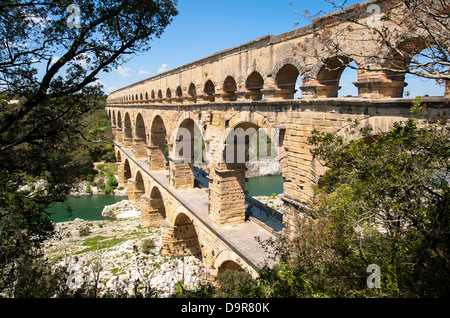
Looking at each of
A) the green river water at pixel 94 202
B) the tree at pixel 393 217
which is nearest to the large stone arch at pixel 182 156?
the tree at pixel 393 217

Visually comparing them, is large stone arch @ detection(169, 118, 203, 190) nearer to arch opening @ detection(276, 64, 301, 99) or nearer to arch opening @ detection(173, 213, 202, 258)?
arch opening @ detection(173, 213, 202, 258)

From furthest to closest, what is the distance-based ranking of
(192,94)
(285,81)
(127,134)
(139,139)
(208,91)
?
1. (127,134)
2. (139,139)
3. (192,94)
4. (208,91)
5. (285,81)

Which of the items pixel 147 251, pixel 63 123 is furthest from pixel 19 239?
pixel 147 251

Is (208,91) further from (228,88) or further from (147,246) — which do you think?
(147,246)

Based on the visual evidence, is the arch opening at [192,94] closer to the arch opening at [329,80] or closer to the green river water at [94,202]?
the arch opening at [329,80]

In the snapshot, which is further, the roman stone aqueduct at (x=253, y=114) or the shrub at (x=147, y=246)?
the shrub at (x=147, y=246)

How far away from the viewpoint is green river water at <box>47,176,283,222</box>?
22478 mm

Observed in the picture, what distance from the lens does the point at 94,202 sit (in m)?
26.2

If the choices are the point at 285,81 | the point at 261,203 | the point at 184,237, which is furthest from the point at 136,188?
the point at 285,81

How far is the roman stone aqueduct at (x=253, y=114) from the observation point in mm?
5379

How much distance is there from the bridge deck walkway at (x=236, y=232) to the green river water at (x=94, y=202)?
11527 mm

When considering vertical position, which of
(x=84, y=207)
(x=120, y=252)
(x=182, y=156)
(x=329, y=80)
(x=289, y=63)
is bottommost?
(x=84, y=207)

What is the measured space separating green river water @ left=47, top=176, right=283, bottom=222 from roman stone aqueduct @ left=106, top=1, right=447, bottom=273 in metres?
9.79

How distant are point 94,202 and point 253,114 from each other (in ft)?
74.3
